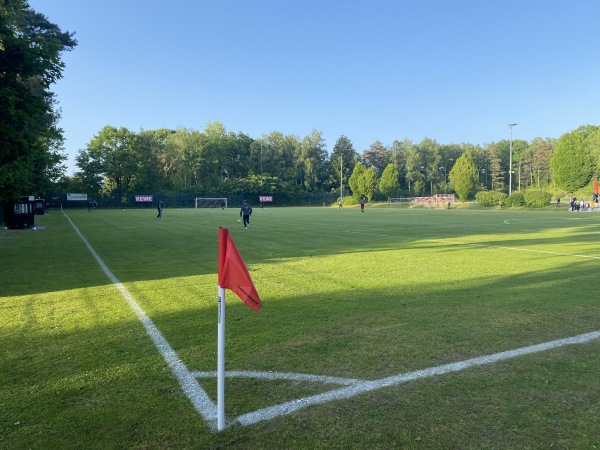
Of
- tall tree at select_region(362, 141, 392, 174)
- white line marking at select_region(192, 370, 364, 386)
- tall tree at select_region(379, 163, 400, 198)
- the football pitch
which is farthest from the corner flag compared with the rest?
tall tree at select_region(362, 141, 392, 174)

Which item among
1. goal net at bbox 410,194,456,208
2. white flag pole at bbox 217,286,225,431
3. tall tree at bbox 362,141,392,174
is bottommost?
white flag pole at bbox 217,286,225,431

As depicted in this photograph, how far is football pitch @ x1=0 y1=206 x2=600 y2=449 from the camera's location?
3.17 m

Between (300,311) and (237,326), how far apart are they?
119 cm

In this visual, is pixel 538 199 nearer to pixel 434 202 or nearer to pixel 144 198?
pixel 434 202

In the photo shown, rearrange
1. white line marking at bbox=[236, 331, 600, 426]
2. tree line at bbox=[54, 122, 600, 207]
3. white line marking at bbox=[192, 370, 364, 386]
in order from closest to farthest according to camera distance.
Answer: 1. white line marking at bbox=[236, 331, 600, 426]
2. white line marking at bbox=[192, 370, 364, 386]
3. tree line at bbox=[54, 122, 600, 207]

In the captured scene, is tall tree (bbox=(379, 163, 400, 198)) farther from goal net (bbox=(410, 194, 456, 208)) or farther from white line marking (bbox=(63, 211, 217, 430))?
white line marking (bbox=(63, 211, 217, 430))

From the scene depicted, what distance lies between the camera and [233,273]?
10.6 feet

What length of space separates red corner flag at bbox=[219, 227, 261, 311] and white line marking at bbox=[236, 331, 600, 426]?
945mm

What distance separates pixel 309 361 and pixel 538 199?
63.6 m

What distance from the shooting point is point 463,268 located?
414 inches

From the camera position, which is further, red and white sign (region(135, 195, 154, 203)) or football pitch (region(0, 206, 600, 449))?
red and white sign (region(135, 195, 154, 203))

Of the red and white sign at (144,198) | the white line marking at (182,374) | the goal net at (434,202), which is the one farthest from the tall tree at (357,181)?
the white line marking at (182,374)

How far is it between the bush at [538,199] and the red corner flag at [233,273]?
64.9 m

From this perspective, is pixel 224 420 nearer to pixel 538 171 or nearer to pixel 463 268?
pixel 463 268
